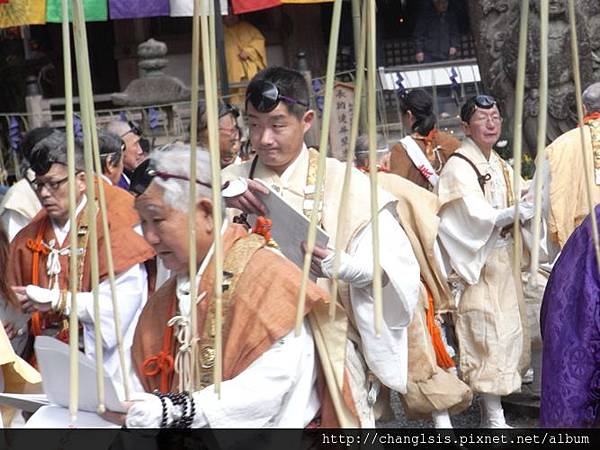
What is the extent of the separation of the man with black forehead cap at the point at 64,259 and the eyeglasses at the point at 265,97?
0.71 meters

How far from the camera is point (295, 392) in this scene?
3416 millimetres

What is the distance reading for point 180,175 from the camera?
11.0 ft

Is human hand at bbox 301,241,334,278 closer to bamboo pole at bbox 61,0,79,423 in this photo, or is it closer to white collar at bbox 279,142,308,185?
white collar at bbox 279,142,308,185

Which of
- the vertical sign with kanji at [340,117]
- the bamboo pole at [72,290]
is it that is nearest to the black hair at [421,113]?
the vertical sign with kanji at [340,117]

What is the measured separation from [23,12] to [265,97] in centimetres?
843

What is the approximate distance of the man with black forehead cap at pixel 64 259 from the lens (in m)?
4.40

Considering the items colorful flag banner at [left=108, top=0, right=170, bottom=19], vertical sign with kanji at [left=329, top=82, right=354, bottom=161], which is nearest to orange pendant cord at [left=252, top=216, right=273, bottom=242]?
vertical sign with kanji at [left=329, top=82, right=354, bottom=161]

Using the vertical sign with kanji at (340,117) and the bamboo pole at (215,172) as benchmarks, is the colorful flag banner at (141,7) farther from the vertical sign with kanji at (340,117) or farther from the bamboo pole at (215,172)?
the bamboo pole at (215,172)

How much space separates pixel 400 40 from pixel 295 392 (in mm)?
11995

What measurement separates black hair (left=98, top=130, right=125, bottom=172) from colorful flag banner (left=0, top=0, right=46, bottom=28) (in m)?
6.76

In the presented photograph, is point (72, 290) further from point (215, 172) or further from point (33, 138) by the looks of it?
point (33, 138)

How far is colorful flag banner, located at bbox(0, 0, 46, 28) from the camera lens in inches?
476

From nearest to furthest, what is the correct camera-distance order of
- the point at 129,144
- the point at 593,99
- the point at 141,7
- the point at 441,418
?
the point at 441,418
the point at 593,99
the point at 129,144
the point at 141,7

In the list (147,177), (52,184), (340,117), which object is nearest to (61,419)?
(147,177)
